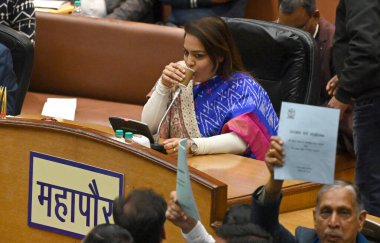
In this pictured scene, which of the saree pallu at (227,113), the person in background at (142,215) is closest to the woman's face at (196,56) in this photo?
the saree pallu at (227,113)

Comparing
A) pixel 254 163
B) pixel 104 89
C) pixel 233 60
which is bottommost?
pixel 104 89

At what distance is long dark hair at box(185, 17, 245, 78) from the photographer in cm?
405

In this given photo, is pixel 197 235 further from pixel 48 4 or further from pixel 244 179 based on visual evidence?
pixel 48 4

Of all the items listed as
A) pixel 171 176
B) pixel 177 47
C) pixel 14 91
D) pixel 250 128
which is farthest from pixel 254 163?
pixel 177 47

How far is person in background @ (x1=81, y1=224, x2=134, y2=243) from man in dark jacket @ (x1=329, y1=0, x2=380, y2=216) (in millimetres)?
1724

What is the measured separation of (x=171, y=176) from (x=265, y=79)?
137cm

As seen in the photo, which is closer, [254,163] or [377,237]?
[377,237]

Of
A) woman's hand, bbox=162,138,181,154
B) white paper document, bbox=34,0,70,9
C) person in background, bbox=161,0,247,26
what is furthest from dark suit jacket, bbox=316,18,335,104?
white paper document, bbox=34,0,70,9

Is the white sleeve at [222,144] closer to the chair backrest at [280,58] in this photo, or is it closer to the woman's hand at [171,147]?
the woman's hand at [171,147]

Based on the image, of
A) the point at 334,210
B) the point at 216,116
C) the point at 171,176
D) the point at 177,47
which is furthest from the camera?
the point at 177,47

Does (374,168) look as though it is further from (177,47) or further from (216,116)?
(177,47)

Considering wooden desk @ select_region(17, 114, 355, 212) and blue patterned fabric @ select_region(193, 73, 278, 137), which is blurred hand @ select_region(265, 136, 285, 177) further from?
blue patterned fabric @ select_region(193, 73, 278, 137)

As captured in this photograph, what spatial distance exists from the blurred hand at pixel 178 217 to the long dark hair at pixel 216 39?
4.02ft

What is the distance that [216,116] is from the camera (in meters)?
4.14
